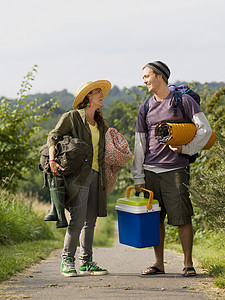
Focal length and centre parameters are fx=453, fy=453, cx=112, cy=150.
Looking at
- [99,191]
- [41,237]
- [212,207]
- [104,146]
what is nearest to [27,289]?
[99,191]

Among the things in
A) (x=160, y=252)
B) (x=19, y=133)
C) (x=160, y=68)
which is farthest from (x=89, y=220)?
(x=19, y=133)

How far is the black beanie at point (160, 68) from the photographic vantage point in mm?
4836

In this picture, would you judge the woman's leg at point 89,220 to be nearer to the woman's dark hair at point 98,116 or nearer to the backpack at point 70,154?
the backpack at point 70,154

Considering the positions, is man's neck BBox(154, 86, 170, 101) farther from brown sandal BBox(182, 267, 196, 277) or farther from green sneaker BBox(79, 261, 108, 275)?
green sneaker BBox(79, 261, 108, 275)

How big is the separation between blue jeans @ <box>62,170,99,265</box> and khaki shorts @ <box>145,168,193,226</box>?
1.96 ft

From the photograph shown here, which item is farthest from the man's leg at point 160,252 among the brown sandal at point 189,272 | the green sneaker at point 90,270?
the green sneaker at point 90,270

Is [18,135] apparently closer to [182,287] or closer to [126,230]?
[126,230]

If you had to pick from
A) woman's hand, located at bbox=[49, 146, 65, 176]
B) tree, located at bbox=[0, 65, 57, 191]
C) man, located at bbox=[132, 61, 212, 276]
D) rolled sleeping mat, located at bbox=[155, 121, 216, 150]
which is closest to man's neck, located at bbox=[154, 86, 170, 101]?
man, located at bbox=[132, 61, 212, 276]

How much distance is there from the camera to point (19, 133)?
11.1m

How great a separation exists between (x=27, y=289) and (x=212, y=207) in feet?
6.60

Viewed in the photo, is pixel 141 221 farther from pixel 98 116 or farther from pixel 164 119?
pixel 98 116

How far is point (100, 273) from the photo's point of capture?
494 centimetres

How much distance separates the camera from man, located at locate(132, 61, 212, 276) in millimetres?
4746

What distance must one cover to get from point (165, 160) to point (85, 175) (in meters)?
0.86
